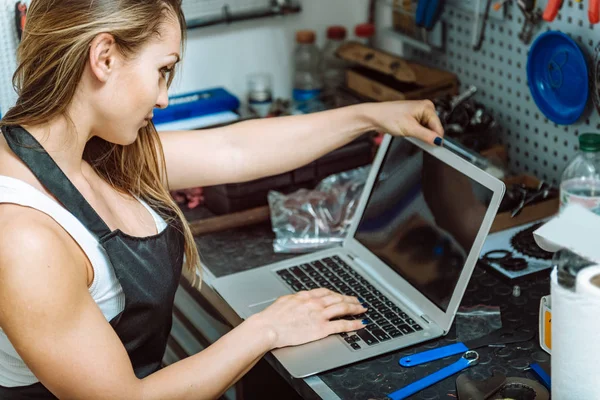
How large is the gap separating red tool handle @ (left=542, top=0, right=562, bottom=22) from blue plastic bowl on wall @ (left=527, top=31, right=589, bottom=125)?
6 centimetres

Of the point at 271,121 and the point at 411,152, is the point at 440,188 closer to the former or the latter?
the point at 411,152

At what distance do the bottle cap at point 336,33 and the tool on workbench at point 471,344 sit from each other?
1.23 m

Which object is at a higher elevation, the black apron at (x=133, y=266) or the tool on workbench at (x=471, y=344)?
the black apron at (x=133, y=266)

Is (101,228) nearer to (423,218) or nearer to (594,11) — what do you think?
(423,218)

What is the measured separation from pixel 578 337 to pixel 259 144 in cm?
81

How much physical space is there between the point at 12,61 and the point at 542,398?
1.62m

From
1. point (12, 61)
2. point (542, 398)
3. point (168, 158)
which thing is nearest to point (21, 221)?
point (168, 158)

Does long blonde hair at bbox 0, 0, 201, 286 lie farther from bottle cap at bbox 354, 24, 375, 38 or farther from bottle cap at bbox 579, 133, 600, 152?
→ bottle cap at bbox 354, 24, 375, 38

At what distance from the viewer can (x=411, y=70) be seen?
2189 millimetres

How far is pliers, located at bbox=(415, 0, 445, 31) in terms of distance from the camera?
2119mm

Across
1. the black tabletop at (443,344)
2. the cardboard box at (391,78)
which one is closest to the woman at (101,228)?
the black tabletop at (443,344)

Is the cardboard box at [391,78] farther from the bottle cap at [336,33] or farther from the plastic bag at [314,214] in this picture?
the plastic bag at [314,214]

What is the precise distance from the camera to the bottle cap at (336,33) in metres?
2.44

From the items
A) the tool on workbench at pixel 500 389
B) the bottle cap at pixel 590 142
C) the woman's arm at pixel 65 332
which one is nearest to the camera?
the woman's arm at pixel 65 332
